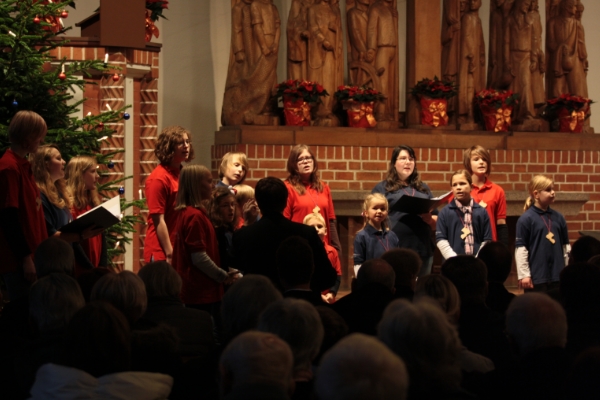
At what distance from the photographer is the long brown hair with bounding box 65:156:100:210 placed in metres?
4.88

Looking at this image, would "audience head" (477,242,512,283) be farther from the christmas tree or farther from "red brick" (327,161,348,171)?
"red brick" (327,161,348,171)

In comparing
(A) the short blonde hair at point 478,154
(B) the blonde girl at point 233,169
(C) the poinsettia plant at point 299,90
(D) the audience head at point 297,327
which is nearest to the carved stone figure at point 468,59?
(C) the poinsettia plant at point 299,90

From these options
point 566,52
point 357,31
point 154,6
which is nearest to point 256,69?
point 357,31

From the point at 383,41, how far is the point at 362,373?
7480mm

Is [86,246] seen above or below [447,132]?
below

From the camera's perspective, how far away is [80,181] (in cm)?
495

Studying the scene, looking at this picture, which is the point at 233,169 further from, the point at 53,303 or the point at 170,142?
the point at 53,303

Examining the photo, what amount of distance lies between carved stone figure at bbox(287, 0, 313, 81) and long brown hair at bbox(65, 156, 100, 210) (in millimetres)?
4068

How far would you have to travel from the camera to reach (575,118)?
944 centimetres

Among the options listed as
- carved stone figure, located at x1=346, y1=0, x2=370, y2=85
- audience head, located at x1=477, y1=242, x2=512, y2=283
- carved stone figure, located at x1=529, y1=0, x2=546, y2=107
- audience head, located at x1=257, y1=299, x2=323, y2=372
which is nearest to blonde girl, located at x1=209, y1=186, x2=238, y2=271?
audience head, located at x1=477, y1=242, x2=512, y2=283

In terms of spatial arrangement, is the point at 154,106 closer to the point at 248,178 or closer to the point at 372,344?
the point at 248,178

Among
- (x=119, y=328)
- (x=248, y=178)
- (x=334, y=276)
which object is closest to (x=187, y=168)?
(x=334, y=276)

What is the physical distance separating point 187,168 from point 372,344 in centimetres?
285

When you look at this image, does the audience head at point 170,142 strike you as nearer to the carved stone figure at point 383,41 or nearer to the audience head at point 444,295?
the audience head at point 444,295
